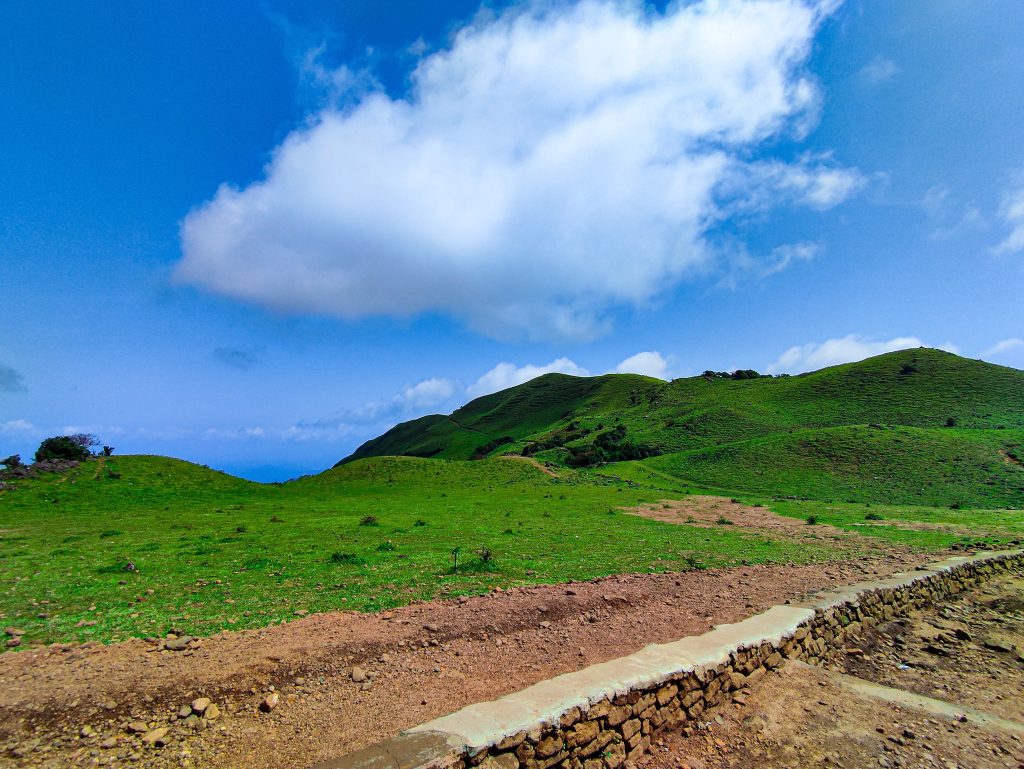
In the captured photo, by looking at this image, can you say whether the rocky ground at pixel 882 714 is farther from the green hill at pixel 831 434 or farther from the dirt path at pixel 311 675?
the green hill at pixel 831 434

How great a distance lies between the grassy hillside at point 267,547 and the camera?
1226 cm

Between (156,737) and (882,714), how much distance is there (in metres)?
13.5

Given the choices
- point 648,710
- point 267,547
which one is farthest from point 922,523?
point 267,547

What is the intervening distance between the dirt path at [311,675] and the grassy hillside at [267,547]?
1.42 m

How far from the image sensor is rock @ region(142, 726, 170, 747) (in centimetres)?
682

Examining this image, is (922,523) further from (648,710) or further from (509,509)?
(648,710)

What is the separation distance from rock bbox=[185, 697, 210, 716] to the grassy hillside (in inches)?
124

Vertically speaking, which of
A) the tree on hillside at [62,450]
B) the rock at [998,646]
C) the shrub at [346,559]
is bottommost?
the rock at [998,646]

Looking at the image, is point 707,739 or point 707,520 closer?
point 707,739

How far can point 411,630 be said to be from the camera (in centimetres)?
1102

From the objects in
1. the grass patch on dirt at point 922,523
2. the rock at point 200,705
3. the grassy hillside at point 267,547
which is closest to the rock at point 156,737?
the rock at point 200,705

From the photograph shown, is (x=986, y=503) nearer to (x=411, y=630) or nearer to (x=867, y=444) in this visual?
(x=867, y=444)

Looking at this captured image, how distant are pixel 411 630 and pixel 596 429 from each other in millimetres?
94179

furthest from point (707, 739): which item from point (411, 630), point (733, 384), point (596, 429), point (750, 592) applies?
point (733, 384)
